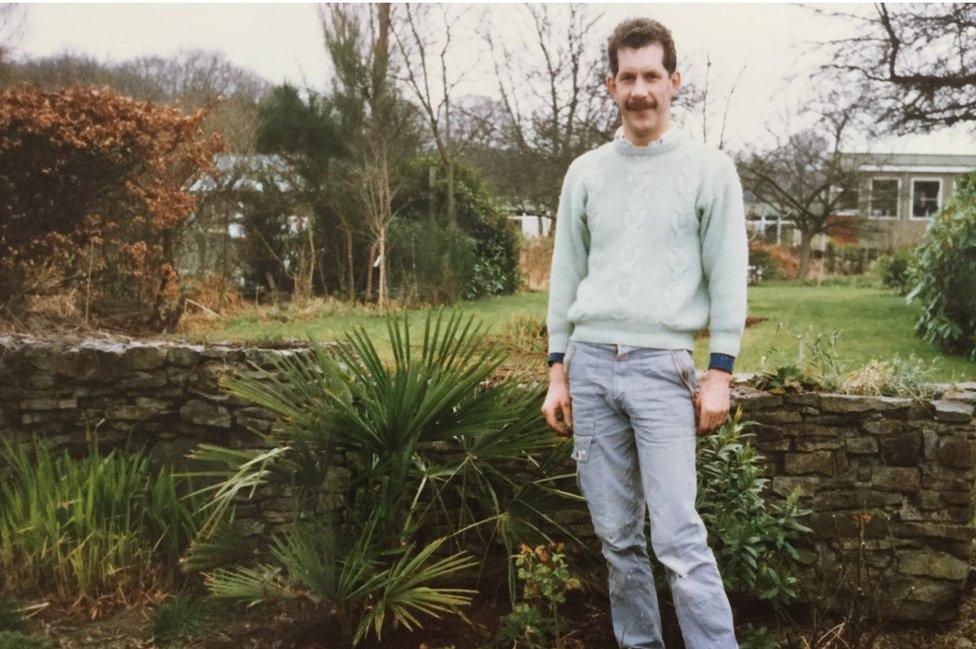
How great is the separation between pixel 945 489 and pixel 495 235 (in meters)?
8.17

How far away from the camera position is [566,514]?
3.89 m

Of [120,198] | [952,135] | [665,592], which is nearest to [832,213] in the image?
[952,135]

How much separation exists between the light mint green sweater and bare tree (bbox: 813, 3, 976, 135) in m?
7.25

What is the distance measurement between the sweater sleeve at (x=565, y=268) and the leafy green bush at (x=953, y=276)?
599 cm

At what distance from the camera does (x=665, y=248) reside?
8.52ft

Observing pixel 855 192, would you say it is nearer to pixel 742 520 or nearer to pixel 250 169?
pixel 250 169

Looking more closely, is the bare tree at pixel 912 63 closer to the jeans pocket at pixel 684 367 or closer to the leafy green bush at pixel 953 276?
the leafy green bush at pixel 953 276

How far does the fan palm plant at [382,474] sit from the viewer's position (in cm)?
333

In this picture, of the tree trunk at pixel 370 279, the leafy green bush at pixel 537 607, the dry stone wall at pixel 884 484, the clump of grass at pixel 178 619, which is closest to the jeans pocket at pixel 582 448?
the leafy green bush at pixel 537 607

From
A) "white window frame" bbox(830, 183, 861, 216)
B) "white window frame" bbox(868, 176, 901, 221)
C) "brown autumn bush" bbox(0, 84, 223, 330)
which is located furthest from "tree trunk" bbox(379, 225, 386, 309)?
"white window frame" bbox(868, 176, 901, 221)

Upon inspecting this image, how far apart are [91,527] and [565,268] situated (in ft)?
8.05

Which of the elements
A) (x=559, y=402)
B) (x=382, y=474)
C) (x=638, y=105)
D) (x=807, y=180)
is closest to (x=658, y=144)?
(x=638, y=105)

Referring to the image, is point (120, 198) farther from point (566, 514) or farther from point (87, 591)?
point (566, 514)

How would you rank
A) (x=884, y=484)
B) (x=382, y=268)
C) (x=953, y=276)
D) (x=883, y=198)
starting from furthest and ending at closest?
(x=883, y=198), (x=382, y=268), (x=953, y=276), (x=884, y=484)
